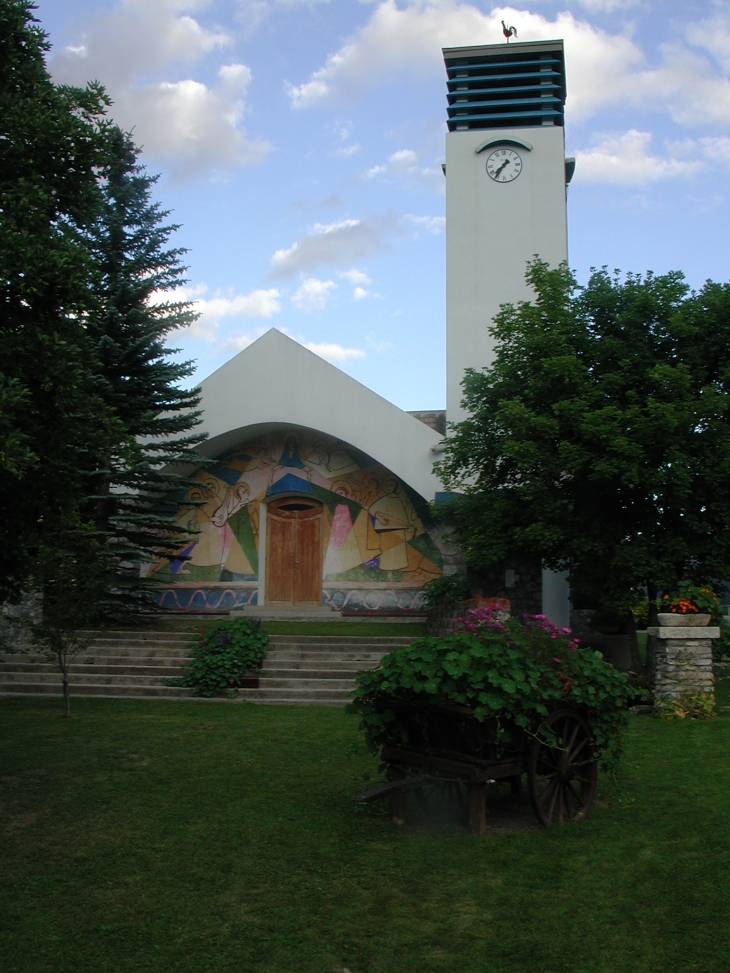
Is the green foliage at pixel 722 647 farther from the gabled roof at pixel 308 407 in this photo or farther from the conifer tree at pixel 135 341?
the conifer tree at pixel 135 341

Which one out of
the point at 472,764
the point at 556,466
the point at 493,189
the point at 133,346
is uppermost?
the point at 493,189

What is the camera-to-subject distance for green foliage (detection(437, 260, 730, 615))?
44.6 feet

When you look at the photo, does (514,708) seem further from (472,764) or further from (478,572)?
(478,572)

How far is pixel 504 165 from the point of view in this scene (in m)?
23.0

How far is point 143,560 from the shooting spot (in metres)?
17.1

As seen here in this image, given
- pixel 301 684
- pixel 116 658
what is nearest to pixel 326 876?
pixel 301 684

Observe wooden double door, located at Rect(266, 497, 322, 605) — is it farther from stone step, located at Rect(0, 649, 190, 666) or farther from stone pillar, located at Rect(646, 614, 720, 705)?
stone pillar, located at Rect(646, 614, 720, 705)

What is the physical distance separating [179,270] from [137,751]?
11.1 metres

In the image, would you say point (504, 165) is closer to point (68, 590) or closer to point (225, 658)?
point (225, 658)

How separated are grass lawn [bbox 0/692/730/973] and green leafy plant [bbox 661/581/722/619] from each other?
2927 mm

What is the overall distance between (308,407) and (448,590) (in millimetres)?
5227

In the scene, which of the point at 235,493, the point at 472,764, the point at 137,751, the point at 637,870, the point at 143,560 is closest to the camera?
the point at 637,870

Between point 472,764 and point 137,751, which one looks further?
point 137,751

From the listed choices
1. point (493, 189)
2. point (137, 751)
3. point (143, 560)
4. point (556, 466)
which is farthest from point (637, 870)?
point (493, 189)
